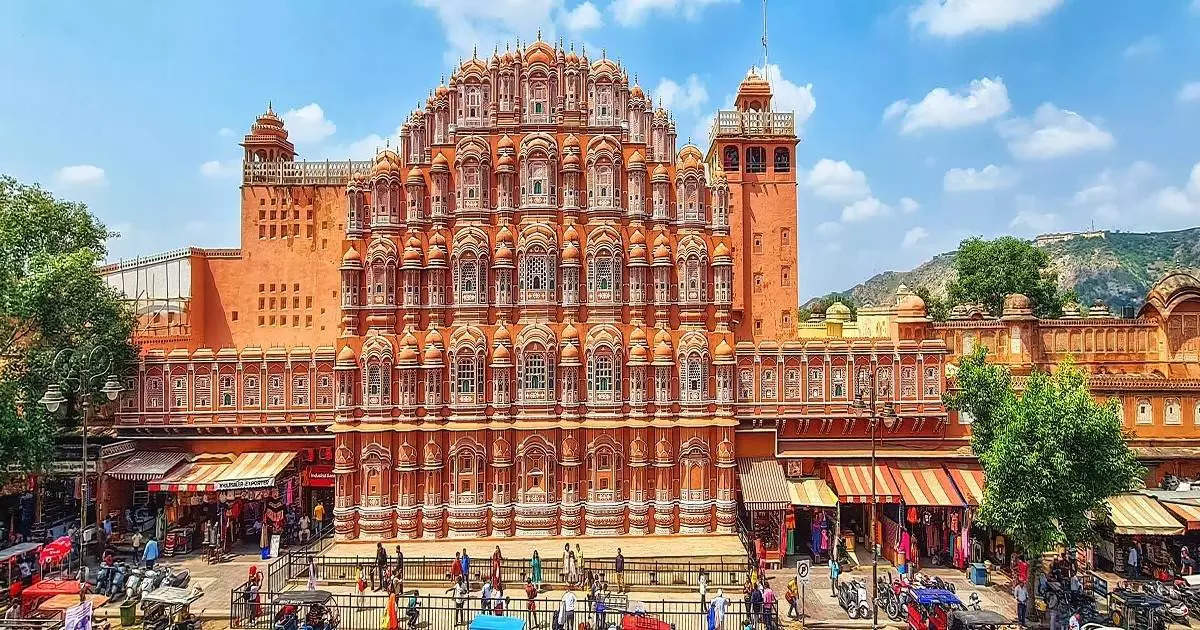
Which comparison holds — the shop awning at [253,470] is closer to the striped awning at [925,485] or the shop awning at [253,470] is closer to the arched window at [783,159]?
the striped awning at [925,485]

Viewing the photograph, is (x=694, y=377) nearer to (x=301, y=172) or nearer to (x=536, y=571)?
(x=536, y=571)

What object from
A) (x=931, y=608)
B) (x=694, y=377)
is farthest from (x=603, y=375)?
(x=931, y=608)

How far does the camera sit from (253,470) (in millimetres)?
29781

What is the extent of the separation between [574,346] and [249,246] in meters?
21.2

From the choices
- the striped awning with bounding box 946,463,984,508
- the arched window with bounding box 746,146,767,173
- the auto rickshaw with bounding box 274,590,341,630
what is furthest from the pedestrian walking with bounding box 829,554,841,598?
the arched window with bounding box 746,146,767,173

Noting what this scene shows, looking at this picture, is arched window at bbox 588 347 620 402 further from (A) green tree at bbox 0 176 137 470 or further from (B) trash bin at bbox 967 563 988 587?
(A) green tree at bbox 0 176 137 470

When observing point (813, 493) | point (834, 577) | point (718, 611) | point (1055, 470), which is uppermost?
point (1055, 470)

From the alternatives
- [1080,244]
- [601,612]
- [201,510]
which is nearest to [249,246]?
[201,510]

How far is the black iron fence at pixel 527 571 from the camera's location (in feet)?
82.0

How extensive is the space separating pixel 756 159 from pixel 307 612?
1239 inches

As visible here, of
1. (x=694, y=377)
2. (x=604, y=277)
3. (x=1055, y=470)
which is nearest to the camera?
(x=1055, y=470)

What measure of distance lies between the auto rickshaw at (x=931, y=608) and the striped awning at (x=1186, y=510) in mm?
11045

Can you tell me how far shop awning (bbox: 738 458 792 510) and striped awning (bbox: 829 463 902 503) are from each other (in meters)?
1.99

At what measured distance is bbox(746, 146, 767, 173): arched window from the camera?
42.2 m
